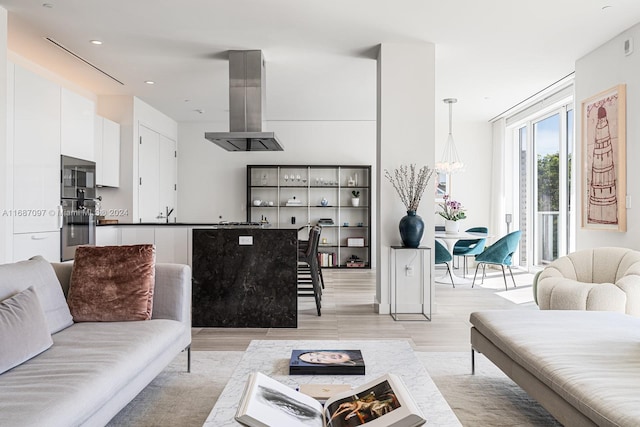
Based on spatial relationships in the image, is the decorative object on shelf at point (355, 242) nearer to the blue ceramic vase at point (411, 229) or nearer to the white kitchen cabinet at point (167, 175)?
the white kitchen cabinet at point (167, 175)

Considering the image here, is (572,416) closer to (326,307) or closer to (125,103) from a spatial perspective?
(326,307)

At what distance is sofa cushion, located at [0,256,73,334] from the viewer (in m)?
2.30

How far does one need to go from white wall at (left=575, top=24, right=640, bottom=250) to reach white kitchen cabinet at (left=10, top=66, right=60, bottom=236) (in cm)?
548

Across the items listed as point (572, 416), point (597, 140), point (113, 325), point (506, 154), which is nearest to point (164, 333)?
point (113, 325)

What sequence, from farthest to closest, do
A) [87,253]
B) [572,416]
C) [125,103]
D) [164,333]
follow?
[125,103]
[87,253]
[164,333]
[572,416]

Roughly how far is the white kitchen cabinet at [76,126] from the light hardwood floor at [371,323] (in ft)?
8.32

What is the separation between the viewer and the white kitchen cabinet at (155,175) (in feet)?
23.7

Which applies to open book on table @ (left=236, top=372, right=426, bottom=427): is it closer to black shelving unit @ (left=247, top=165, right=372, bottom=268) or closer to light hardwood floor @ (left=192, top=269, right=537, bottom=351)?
light hardwood floor @ (left=192, top=269, right=537, bottom=351)

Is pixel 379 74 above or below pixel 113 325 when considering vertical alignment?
above

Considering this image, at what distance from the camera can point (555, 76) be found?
233 inches

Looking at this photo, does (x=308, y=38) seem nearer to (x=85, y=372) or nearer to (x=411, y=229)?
(x=411, y=229)

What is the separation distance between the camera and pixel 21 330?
200cm

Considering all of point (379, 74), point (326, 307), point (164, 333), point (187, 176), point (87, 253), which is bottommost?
point (326, 307)

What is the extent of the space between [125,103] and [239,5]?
364 cm
